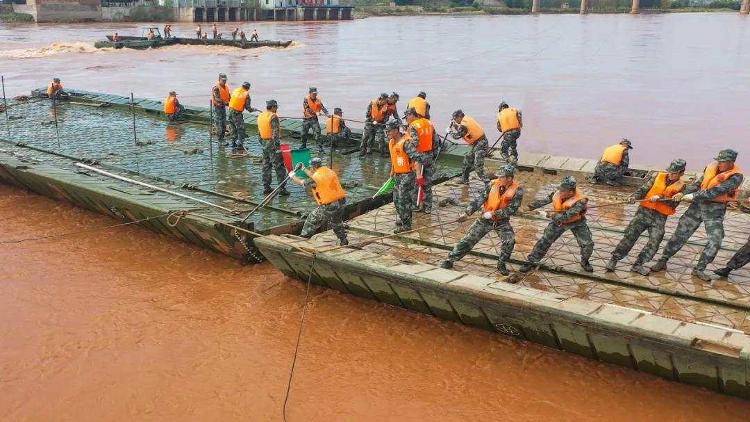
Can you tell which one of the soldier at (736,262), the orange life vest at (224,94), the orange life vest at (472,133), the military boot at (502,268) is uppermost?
the orange life vest at (224,94)

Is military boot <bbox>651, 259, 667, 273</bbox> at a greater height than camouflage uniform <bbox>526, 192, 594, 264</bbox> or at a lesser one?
lesser

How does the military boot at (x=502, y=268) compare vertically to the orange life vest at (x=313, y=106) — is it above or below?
below

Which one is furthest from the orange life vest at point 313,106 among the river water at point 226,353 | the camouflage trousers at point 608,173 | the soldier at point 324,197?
the camouflage trousers at point 608,173

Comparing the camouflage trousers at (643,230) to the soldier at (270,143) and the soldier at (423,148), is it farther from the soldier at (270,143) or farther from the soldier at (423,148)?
the soldier at (270,143)

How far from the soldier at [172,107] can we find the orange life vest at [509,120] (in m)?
8.62

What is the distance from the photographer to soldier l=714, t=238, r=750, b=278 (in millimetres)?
7435

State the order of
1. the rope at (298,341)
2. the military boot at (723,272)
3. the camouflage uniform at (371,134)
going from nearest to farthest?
the rope at (298,341) → the military boot at (723,272) → the camouflage uniform at (371,134)

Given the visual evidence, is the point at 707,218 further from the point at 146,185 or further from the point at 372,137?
the point at 146,185

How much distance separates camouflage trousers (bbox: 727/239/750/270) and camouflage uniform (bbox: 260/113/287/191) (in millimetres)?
6737

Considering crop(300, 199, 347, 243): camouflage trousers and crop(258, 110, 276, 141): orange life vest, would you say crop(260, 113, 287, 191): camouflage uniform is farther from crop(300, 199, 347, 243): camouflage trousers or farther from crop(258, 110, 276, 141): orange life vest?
crop(300, 199, 347, 243): camouflage trousers

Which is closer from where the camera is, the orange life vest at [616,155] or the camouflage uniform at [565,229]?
the camouflage uniform at [565,229]

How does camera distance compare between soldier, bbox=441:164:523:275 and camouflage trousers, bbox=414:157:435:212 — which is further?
camouflage trousers, bbox=414:157:435:212

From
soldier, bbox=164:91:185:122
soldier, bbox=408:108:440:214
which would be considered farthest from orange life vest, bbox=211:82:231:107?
soldier, bbox=408:108:440:214

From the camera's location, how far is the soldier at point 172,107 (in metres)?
16.5
